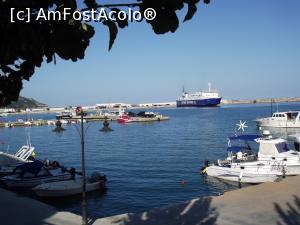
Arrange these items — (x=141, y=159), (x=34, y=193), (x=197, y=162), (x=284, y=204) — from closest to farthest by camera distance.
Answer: (x=284, y=204) < (x=34, y=193) < (x=197, y=162) < (x=141, y=159)

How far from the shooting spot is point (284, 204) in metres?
16.3

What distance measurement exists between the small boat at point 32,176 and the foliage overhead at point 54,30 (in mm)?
27570

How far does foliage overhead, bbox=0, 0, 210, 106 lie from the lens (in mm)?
2736

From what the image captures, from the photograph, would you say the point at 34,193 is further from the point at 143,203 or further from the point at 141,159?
the point at 141,159

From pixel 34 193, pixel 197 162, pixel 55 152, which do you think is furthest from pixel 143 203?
pixel 55 152

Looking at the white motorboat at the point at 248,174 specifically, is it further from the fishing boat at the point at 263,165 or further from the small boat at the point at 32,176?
the small boat at the point at 32,176

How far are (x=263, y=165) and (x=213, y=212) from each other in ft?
47.8

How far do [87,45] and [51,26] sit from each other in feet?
0.94

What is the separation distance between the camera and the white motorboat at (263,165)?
28.8 meters

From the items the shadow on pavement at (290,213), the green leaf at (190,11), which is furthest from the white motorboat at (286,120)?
the green leaf at (190,11)

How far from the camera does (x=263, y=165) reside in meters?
29.3

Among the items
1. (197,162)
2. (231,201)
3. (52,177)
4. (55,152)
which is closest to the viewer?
(231,201)

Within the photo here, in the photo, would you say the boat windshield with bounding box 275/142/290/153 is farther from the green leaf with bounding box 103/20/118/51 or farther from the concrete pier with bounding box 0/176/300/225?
the green leaf with bounding box 103/20/118/51

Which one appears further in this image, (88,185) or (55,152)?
(55,152)
